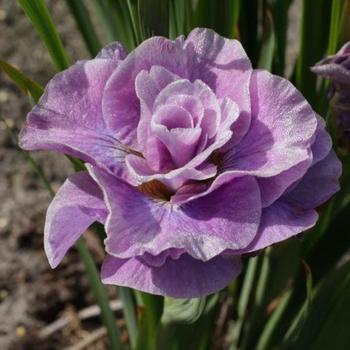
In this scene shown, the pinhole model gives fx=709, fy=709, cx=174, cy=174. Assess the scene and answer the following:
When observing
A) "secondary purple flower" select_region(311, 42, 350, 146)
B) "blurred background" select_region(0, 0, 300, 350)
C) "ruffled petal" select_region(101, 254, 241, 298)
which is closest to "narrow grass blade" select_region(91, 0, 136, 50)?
"secondary purple flower" select_region(311, 42, 350, 146)

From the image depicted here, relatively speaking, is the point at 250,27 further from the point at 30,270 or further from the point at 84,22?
the point at 30,270

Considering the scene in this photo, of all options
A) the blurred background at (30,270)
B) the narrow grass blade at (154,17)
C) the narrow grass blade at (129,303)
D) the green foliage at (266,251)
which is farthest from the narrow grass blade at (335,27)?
the blurred background at (30,270)

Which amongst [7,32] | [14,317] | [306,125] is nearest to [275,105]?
[306,125]

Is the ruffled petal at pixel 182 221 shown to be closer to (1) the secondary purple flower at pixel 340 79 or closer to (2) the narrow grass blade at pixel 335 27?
(1) the secondary purple flower at pixel 340 79

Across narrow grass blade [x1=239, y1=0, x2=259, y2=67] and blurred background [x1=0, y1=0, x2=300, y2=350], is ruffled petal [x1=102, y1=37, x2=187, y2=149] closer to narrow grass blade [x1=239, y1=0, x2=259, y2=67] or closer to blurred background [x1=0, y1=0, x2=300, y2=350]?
narrow grass blade [x1=239, y1=0, x2=259, y2=67]

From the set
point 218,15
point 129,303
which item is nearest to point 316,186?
point 218,15

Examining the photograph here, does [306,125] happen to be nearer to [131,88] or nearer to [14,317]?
[131,88]
